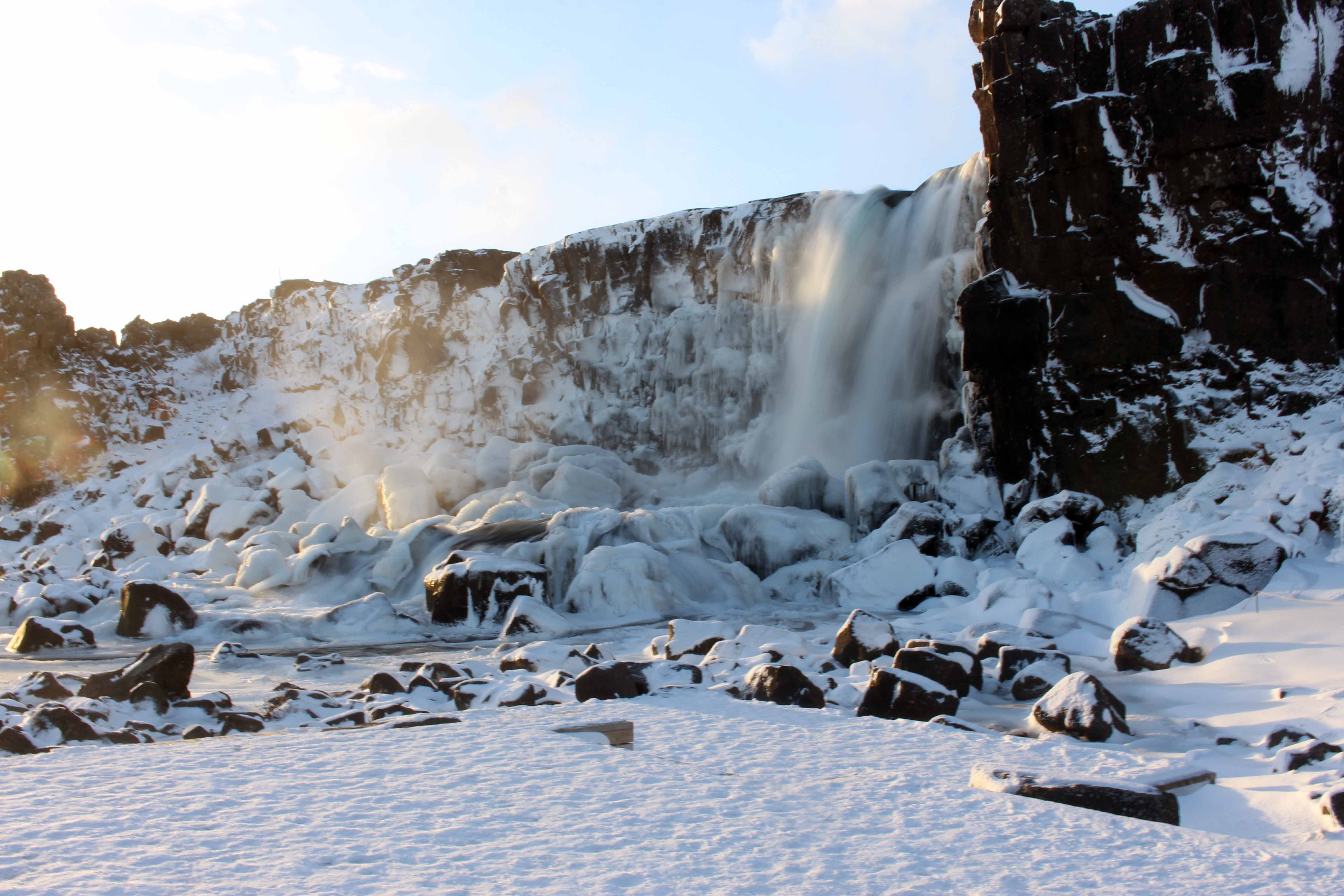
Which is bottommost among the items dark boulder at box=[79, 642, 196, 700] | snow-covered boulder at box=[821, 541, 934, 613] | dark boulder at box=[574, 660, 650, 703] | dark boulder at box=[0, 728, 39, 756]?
snow-covered boulder at box=[821, 541, 934, 613]

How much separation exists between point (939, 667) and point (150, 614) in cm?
1130

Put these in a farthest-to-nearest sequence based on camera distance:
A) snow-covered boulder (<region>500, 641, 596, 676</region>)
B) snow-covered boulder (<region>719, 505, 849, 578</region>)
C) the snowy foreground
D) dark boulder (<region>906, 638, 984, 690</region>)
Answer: snow-covered boulder (<region>719, 505, 849, 578</region>) → snow-covered boulder (<region>500, 641, 596, 676</region>) → dark boulder (<region>906, 638, 984, 690</region>) → the snowy foreground

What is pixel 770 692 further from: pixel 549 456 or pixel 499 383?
pixel 499 383

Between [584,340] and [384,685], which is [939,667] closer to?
[384,685]

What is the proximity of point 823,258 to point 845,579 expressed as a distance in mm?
10231

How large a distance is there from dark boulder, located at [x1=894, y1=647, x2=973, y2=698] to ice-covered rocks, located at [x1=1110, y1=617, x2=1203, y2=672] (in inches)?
52.4

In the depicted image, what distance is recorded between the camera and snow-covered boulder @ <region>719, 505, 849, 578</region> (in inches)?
597

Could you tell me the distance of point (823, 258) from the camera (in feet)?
70.0

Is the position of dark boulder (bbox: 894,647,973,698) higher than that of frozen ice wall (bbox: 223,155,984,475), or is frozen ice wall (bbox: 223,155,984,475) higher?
frozen ice wall (bbox: 223,155,984,475)

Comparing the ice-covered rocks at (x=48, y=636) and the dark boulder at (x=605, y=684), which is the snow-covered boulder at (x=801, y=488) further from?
the dark boulder at (x=605, y=684)

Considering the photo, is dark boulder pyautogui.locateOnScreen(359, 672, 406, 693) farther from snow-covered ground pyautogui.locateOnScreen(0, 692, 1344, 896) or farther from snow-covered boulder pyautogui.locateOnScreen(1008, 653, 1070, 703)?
snow-covered boulder pyautogui.locateOnScreen(1008, 653, 1070, 703)

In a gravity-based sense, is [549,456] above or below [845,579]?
above

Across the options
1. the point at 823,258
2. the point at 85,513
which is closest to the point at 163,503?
the point at 85,513

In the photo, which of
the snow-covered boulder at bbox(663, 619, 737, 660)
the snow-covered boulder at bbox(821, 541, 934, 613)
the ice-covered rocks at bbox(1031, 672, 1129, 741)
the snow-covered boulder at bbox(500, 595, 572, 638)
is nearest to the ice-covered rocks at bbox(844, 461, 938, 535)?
the snow-covered boulder at bbox(821, 541, 934, 613)
